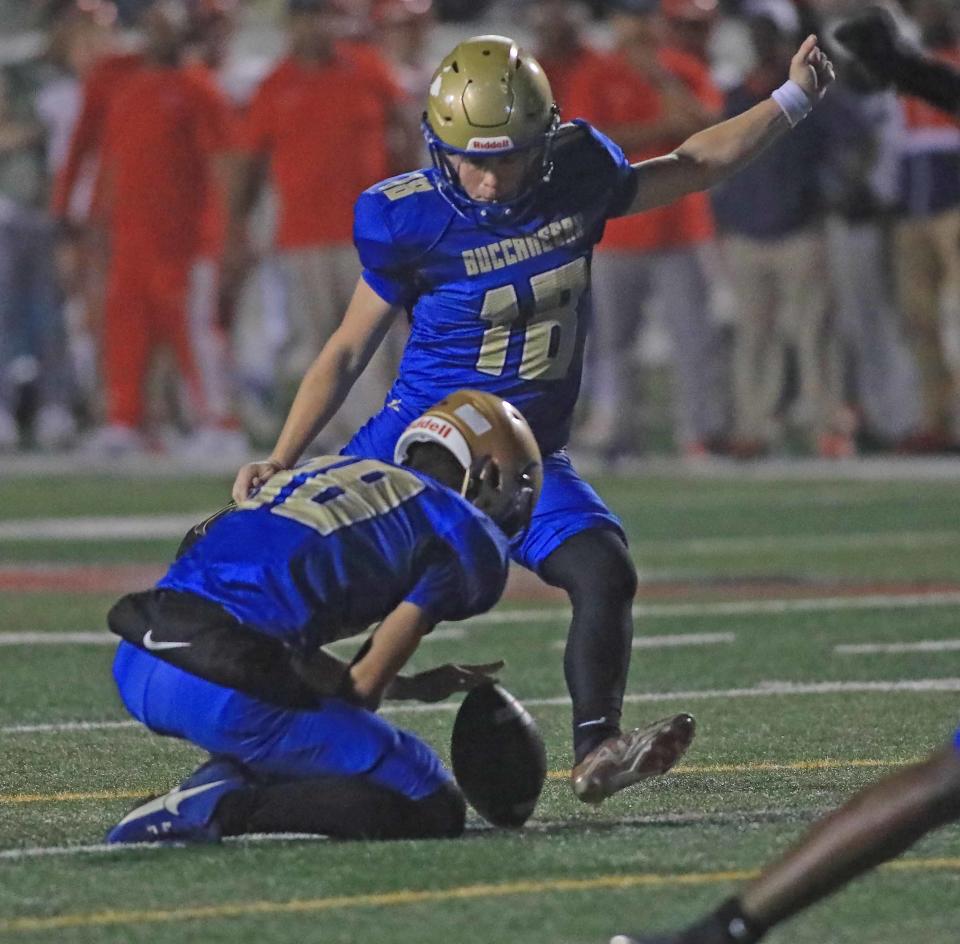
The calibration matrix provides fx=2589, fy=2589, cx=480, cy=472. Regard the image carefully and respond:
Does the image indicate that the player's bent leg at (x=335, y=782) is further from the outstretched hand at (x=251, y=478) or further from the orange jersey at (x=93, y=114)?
the orange jersey at (x=93, y=114)

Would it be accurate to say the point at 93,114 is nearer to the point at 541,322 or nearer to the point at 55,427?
the point at 55,427

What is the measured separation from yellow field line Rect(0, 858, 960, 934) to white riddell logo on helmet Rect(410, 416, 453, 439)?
98 cm

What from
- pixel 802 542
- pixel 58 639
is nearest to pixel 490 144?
pixel 58 639

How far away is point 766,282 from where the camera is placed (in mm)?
14516

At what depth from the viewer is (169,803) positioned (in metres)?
5.19

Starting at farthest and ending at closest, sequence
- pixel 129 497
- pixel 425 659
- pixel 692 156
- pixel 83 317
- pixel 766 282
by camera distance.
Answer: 1. pixel 83 317
2. pixel 766 282
3. pixel 129 497
4. pixel 425 659
5. pixel 692 156

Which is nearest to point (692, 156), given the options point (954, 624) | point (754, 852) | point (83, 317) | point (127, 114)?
point (754, 852)

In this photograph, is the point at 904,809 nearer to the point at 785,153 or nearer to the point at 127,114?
the point at 785,153

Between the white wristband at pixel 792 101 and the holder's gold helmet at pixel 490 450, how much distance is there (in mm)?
1569

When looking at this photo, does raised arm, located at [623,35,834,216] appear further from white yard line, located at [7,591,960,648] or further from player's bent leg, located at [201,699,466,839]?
white yard line, located at [7,591,960,648]

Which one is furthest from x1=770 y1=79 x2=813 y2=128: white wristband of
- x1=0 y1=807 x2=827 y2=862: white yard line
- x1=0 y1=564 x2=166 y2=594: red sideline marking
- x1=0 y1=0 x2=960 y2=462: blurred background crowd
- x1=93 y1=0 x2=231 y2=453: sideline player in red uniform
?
x1=93 y1=0 x2=231 y2=453: sideline player in red uniform

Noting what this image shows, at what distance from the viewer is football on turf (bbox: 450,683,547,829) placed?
545 cm

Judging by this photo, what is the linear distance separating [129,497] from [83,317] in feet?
14.8

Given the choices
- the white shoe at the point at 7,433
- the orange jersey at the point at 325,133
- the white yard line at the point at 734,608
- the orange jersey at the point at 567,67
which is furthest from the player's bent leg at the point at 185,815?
the white shoe at the point at 7,433
